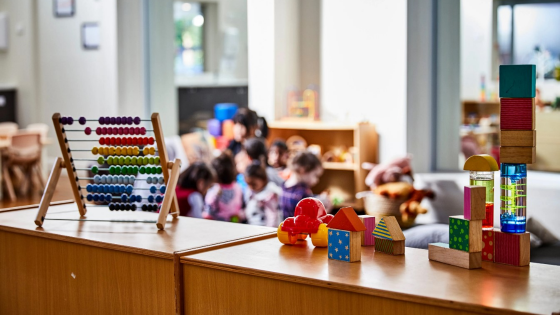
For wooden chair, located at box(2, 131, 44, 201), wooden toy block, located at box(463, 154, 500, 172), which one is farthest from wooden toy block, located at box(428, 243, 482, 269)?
wooden chair, located at box(2, 131, 44, 201)

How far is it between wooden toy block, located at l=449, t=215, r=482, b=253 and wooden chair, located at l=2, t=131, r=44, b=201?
6352mm

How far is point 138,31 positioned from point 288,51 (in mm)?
1734

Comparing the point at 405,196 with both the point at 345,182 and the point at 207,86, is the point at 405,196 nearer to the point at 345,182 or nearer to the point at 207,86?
the point at 345,182

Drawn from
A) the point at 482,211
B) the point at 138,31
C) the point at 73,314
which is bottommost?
the point at 73,314

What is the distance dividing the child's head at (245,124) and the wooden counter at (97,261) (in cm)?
327

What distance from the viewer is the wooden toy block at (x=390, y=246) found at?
1.77m

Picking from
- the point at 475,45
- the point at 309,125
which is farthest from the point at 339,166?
the point at 475,45

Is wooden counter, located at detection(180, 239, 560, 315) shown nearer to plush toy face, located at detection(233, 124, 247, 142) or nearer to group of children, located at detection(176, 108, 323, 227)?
group of children, located at detection(176, 108, 323, 227)

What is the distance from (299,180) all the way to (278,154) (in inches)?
20.6

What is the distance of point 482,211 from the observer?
5.28ft

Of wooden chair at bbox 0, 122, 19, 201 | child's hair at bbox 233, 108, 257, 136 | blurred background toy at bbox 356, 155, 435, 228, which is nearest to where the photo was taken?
blurred background toy at bbox 356, 155, 435, 228

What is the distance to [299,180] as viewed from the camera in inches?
202

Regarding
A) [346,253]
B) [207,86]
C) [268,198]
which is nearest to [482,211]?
[346,253]

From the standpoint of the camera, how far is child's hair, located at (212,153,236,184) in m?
5.24
